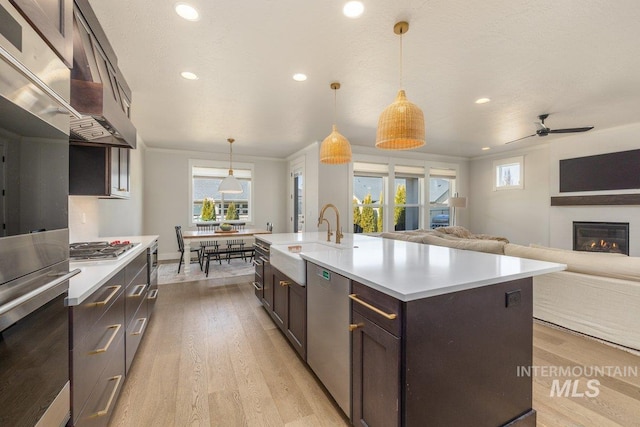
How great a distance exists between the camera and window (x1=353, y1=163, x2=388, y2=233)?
6562 mm

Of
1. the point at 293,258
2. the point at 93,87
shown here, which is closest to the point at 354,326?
the point at 293,258

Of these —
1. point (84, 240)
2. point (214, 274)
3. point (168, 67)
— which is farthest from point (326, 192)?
point (84, 240)

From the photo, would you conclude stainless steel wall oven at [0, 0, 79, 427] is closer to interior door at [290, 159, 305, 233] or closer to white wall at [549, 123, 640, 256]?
interior door at [290, 159, 305, 233]

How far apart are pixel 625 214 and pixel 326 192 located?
5.57 m

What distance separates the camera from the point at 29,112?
762 mm

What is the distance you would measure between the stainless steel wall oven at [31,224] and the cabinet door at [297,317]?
132 centimetres

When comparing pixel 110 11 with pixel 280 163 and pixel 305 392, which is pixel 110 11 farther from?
pixel 280 163

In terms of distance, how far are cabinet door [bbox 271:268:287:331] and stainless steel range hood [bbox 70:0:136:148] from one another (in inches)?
63.7

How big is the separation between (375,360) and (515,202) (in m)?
7.28

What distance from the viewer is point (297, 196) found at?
7.13m

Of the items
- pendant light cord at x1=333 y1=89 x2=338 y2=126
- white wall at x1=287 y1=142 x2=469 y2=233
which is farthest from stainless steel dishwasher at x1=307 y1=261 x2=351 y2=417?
white wall at x1=287 y1=142 x2=469 y2=233

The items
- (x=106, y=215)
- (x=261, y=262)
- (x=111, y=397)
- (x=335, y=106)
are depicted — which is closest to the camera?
(x=111, y=397)

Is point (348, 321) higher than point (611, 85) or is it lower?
lower

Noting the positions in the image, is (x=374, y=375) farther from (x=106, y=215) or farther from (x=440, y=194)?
(x=440, y=194)
